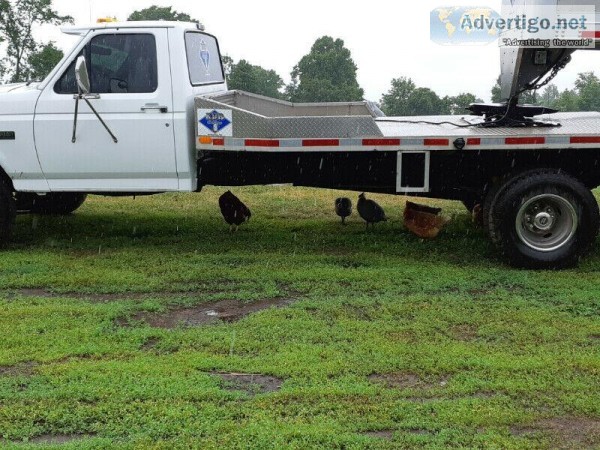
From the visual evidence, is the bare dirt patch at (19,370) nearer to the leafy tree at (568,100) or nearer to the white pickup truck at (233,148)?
the white pickup truck at (233,148)

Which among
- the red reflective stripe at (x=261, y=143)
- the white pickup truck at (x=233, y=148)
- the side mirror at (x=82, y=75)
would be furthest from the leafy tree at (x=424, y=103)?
the side mirror at (x=82, y=75)

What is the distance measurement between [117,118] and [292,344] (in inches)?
130

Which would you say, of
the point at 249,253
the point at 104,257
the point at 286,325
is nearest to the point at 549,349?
the point at 286,325

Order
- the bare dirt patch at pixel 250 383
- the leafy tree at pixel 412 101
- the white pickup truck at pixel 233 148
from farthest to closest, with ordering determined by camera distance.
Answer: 1. the leafy tree at pixel 412 101
2. the white pickup truck at pixel 233 148
3. the bare dirt patch at pixel 250 383

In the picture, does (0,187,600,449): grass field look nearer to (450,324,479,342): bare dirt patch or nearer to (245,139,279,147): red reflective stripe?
(450,324,479,342): bare dirt patch

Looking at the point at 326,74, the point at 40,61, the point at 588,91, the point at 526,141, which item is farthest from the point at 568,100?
the point at 526,141

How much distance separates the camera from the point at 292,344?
491 centimetres

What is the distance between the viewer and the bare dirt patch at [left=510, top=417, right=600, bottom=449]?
11.9 ft

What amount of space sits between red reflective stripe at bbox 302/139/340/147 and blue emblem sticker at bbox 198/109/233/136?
69 cm

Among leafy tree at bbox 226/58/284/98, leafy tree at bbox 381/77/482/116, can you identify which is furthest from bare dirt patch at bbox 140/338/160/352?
leafy tree at bbox 226/58/284/98

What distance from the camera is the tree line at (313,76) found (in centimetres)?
2619

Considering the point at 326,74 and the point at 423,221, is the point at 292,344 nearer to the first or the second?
the point at 423,221

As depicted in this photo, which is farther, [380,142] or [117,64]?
[117,64]

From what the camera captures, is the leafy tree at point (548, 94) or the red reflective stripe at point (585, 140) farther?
the leafy tree at point (548, 94)
